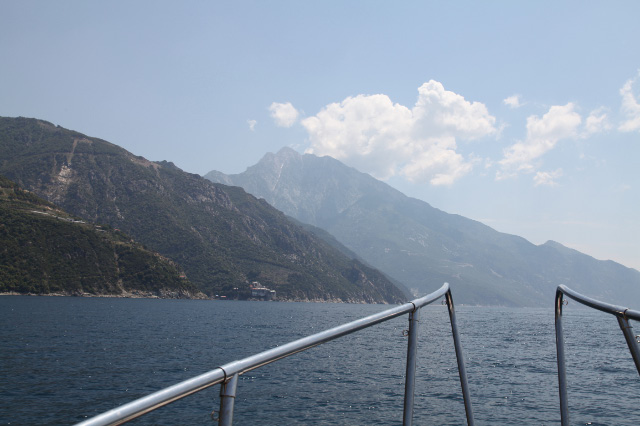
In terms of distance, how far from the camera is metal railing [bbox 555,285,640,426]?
3.60 m

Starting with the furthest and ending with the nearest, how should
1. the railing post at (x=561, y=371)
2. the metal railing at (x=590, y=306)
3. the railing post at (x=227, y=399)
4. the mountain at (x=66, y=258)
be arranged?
1. the mountain at (x=66, y=258)
2. the railing post at (x=561, y=371)
3. the metal railing at (x=590, y=306)
4. the railing post at (x=227, y=399)

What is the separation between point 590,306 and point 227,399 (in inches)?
138

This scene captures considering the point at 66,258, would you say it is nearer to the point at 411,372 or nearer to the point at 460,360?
the point at 460,360

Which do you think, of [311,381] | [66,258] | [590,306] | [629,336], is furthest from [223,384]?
[66,258]

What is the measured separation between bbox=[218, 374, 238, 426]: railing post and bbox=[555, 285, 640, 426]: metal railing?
284cm

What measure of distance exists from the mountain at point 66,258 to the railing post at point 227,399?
14543 cm

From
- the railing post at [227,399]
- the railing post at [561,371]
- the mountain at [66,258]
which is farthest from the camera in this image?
the mountain at [66,258]

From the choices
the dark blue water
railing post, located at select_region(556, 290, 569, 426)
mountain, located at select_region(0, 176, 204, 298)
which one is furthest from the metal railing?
mountain, located at select_region(0, 176, 204, 298)

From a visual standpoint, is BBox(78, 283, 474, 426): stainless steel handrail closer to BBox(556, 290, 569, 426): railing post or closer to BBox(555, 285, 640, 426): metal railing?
BBox(555, 285, 640, 426): metal railing

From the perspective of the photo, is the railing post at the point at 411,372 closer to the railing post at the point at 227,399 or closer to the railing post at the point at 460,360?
the railing post at the point at 460,360

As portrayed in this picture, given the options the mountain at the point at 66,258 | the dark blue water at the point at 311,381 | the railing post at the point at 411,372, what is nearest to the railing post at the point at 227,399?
the railing post at the point at 411,372

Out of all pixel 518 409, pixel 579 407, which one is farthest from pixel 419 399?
pixel 579 407

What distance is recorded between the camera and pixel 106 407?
21531 mm

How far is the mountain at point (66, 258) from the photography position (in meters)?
127
